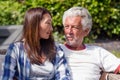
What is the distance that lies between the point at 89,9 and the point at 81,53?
4209 mm

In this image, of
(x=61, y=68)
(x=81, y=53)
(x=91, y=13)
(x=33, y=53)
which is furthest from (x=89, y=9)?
(x=33, y=53)

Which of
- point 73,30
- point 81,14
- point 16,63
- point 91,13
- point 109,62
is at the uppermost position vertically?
point 81,14

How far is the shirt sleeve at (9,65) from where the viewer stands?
3645mm

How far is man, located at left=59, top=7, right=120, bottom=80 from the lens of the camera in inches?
152

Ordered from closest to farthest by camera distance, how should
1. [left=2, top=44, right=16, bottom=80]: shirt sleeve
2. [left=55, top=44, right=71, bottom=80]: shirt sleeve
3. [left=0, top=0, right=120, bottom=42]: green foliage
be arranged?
[left=2, top=44, right=16, bottom=80]: shirt sleeve
[left=55, top=44, right=71, bottom=80]: shirt sleeve
[left=0, top=0, right=120, bottom=42]: green foliage

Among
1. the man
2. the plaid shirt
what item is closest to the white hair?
the man

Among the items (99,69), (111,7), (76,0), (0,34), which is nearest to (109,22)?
(111,7)

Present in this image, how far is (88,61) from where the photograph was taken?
393cm

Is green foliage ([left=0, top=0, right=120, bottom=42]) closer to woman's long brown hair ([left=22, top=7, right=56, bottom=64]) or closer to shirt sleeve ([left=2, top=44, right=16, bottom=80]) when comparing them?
woman's long brown hair ([left=22, top=7, right=56, bottom=64])

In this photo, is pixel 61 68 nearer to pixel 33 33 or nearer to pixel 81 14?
pixel 33 33

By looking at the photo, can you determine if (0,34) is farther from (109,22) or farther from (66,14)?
(66,14)

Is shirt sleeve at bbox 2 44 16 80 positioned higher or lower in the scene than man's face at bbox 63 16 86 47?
lower

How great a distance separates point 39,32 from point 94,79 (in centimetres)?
64

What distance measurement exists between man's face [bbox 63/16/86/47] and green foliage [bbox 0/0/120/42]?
4.23 m
